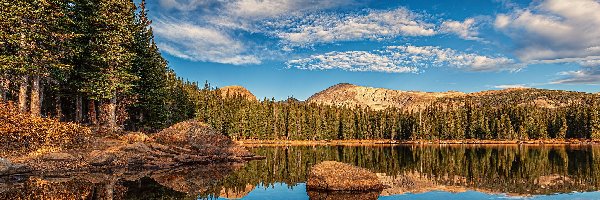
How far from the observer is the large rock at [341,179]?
953 inches

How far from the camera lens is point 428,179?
33031 millimetres

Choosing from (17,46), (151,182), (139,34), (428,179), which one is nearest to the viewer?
(151,182)

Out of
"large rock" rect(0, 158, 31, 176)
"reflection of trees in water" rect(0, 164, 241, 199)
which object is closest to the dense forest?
"large rock" rect(0, 158, 31, 176)

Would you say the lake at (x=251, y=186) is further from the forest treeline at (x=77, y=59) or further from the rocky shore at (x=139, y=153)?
the forest treeline at (x=77, y=59)

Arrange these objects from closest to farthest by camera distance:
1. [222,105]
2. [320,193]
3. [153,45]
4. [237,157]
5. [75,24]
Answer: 1. [320,193]
2. [75,24]
3. [237,157]
4. [153,45]
5. [222,105]

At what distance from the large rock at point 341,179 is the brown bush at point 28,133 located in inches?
895

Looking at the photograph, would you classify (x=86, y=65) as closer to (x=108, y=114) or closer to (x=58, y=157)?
(x=108, y=114)

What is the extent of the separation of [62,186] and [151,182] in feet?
16.6

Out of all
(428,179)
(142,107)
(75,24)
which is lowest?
(428,179)

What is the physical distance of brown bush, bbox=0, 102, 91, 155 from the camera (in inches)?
1216

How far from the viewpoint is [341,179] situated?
2434 centimetres

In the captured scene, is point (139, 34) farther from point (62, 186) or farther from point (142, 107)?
point (62, 186)

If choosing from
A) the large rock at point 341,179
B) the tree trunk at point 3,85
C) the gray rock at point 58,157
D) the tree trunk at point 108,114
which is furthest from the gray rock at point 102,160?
the large rock at point 341,179

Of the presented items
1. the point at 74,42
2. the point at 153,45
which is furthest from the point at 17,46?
the point at 153,45
